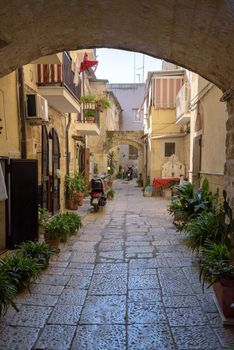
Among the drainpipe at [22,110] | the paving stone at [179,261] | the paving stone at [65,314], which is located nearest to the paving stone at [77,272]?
the paving stone at [65,314]

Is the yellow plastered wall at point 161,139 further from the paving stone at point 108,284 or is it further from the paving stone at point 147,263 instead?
the paving stone at point 108,284

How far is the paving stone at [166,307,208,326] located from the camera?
9.80 ft

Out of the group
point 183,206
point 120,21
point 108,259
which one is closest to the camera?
point 120,21

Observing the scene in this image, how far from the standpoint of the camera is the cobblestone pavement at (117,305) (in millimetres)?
2699

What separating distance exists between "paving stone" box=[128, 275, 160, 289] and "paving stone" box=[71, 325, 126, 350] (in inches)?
40.9

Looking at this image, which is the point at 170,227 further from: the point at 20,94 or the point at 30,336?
the point at 30,336

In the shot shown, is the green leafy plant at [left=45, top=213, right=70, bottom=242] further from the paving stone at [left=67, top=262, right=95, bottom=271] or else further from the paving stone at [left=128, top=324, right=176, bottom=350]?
the paving stone at [left=128, top=324, right=176, bottom=350]

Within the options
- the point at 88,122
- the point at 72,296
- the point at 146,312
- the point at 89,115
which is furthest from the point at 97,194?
the point at 146,312

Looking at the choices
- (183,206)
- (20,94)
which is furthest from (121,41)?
(183,206)

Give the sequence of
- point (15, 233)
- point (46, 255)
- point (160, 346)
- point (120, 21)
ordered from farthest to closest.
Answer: point (15, 233) → point (46, 255) → point (120, 21) → point (160, 346)

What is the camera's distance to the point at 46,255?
179 inches

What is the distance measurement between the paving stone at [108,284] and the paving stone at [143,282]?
0.09 metres

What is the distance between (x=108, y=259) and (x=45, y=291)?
151 cm

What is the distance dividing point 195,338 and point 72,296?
1.48 metres
